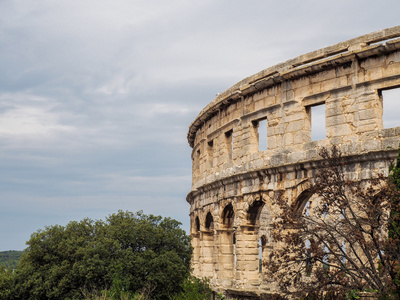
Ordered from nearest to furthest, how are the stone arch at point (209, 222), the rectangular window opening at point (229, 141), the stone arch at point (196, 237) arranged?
the rectangular window opening at point (229, 141) < the stone arch at point (209, 222) < the stone arch at point (196, 237)

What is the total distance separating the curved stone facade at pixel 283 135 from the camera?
14828 mm

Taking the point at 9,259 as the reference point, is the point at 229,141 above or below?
above

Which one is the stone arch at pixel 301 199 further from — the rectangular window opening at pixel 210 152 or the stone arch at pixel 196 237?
the stone arch at pixel 196 237

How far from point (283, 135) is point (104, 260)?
24.9 feet

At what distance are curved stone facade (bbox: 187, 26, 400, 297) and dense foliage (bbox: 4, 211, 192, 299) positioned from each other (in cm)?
241

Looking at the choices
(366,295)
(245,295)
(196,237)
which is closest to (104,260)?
(245,295)

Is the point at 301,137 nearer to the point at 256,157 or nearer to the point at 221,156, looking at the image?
the point at 256,157

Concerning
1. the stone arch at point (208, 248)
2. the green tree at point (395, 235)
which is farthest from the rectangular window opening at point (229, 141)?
the green tree at point (395, 235)

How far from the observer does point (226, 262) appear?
2036 centimetres

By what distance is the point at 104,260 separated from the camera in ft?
58.5

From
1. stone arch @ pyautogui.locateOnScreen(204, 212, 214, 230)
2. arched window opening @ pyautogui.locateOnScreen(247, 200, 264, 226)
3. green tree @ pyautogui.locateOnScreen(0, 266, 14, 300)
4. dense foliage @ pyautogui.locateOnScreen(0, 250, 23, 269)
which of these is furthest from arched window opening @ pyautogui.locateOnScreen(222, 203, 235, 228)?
dense foliage @ pyautogui.locateOnScreen(0, 250, 23, 269)

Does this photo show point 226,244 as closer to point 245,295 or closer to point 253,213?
point 253,213

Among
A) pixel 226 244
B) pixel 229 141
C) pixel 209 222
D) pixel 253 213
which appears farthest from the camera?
pixel 209 222

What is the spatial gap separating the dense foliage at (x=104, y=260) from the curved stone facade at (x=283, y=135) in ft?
7.89
